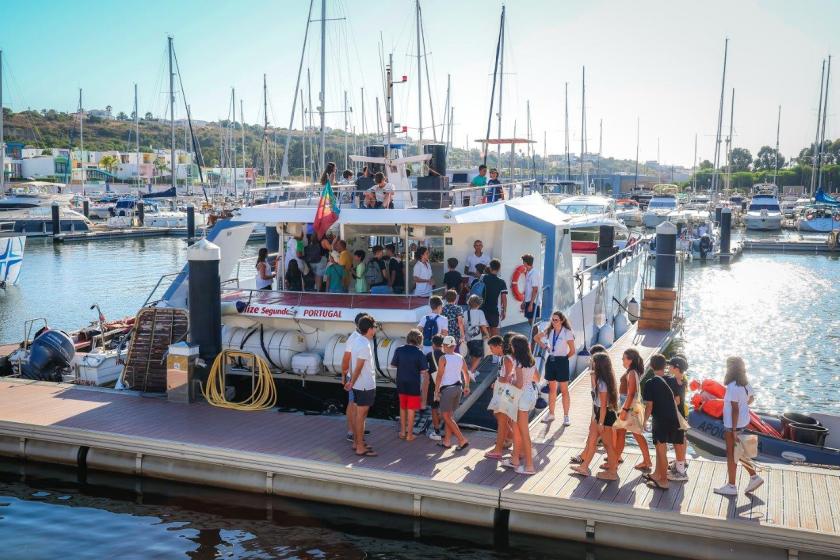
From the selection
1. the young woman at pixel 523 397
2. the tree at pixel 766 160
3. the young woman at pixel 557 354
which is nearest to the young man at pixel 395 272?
the young woman at pixel 557 354

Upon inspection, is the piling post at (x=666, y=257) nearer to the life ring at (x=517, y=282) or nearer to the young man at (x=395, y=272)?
the life ring at (x=517, y=282)

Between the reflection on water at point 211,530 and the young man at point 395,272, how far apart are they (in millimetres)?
5215

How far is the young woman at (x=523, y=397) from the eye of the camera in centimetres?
958

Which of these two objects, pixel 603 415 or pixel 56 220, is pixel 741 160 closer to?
pixel 56 220

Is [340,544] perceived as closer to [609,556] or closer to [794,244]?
[609,556]

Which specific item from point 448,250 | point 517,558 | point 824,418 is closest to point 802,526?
point 517,558

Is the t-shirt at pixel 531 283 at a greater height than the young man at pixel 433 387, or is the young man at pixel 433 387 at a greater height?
the t-shirt at pixel 531 283

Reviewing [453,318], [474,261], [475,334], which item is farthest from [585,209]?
[453,318]

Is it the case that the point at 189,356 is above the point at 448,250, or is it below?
below

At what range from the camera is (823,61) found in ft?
212

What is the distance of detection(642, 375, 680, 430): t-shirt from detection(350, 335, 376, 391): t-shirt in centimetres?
353

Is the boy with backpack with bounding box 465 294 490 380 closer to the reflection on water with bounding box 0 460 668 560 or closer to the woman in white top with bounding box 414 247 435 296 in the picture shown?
the woman in white top with bounding box 414 247 435 296

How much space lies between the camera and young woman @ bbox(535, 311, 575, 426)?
442 inches

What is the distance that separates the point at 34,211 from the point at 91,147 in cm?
7886
